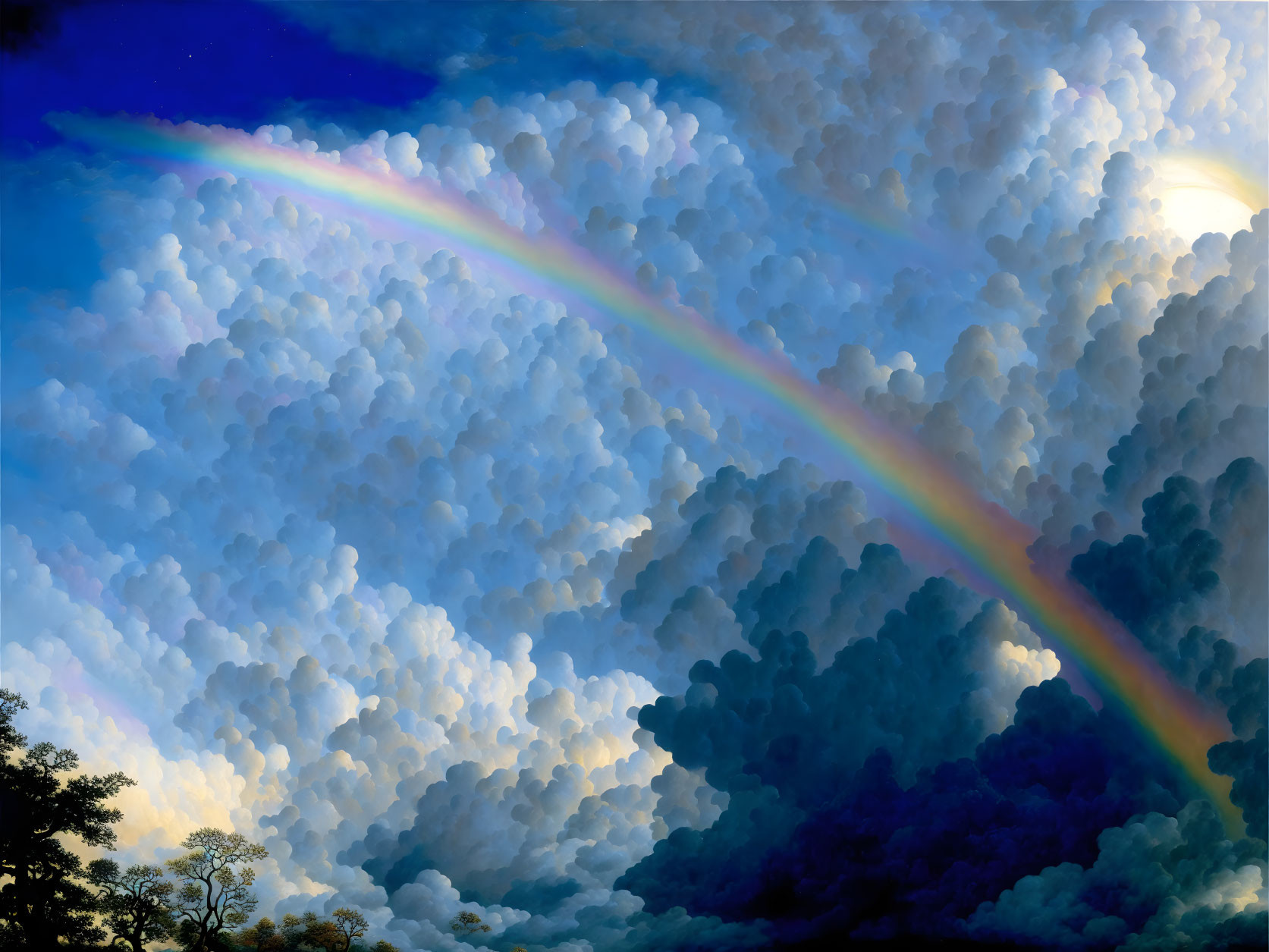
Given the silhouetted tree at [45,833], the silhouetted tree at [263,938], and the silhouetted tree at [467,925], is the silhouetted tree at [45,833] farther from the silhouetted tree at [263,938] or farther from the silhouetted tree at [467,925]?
the silhouetted tree at [467,925]

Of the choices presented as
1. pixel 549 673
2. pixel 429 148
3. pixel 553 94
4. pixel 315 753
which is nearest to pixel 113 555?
pixel 315 753

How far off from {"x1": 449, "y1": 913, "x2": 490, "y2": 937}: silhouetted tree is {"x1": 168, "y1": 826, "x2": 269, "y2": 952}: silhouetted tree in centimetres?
102

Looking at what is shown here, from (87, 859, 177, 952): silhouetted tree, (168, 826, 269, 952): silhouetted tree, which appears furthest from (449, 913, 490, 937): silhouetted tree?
(87, 859, 177, 952): silhouetted tree

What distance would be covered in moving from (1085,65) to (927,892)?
4.26m

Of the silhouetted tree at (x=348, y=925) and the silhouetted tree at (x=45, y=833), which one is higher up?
the silhouetted tree at (x=45, y=833)

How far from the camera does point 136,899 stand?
4.98 m

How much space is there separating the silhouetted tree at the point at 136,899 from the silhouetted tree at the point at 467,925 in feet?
4.66

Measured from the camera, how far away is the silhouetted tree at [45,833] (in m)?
4.93

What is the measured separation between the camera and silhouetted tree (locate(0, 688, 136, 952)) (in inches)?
194

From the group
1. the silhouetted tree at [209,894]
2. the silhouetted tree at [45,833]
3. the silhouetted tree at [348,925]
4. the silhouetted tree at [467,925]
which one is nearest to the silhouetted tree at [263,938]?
the silhouetted tree at [209,894]

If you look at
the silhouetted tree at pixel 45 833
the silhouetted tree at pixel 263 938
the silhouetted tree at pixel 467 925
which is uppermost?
the silhouetted tree at pixel 45 833

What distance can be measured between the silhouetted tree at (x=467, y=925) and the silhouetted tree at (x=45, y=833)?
1.78 metres

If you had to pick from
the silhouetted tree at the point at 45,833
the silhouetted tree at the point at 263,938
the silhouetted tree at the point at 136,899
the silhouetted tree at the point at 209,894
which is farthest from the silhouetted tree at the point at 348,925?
the silhouetted tree at the point at 45,833

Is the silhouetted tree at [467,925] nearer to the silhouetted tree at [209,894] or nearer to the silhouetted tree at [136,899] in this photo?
the silhouetted tree at [209,894]
